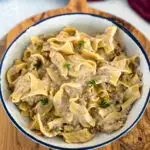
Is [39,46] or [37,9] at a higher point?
[37,9]

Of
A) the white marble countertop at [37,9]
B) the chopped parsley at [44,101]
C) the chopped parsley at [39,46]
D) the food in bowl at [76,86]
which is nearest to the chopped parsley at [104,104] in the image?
the food in bowl at [76,86]

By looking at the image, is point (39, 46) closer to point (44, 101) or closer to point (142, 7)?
point (44, 101)

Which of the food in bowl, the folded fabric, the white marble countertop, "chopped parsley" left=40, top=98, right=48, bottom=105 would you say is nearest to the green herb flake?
the food in bowl

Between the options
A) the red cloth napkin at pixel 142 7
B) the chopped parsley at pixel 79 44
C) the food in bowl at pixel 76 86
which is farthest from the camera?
the red cloth napkin at pixel 142 7

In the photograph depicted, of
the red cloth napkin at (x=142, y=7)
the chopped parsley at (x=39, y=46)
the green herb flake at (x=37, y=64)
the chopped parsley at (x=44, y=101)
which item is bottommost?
the chopped parsley at (x=44, y=101)

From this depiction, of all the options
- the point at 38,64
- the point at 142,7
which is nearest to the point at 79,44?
the point at 38,64

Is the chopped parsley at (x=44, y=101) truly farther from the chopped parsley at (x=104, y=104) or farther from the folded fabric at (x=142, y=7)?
the folded fabric at (x=142, y=7)
